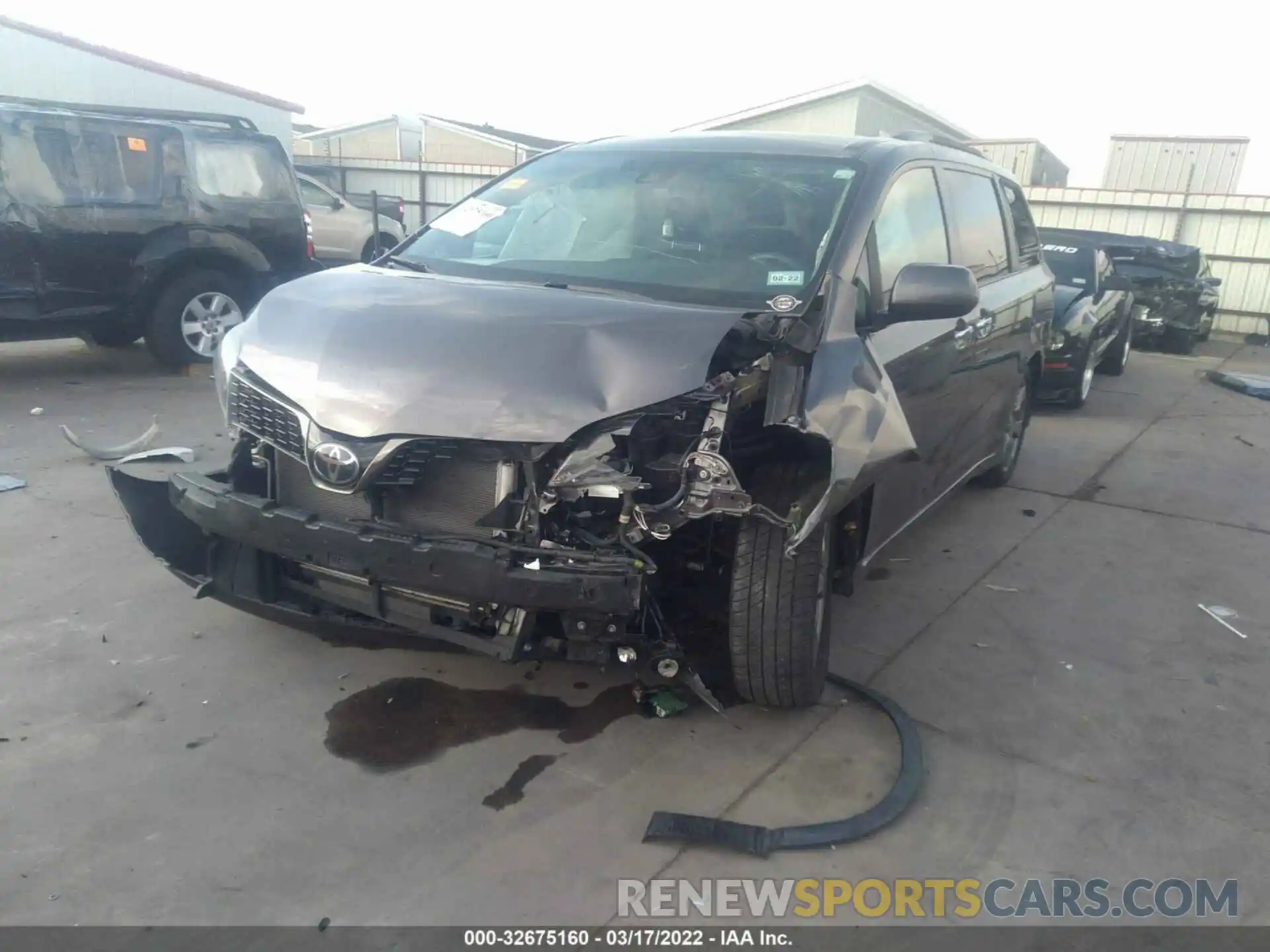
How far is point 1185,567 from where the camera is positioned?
16.1 feet

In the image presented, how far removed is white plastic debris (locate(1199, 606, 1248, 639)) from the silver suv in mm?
11976

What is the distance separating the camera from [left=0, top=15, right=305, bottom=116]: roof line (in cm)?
1585

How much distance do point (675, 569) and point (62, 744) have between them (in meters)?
1.95

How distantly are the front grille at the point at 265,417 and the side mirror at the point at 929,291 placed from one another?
6.37ft

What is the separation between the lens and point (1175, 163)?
2061cm

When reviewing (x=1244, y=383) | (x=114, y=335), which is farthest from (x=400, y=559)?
(x=1244, y=383)

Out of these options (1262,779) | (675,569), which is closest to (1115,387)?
(1262,779)

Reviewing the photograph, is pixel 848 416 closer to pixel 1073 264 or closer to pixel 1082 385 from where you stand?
pixel 1082 385

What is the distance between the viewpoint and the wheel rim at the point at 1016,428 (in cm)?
567

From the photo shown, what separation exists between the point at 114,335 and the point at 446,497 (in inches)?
257

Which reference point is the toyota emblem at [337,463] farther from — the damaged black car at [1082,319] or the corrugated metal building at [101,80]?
the corrugated metal building at [101,80]

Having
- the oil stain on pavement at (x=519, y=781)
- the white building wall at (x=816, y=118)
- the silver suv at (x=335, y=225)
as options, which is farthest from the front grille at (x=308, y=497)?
the white building wall at (x=816, y=118)

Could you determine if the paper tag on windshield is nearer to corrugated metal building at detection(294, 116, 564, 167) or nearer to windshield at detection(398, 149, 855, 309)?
windshield at detection(398, 149, 855, 309)

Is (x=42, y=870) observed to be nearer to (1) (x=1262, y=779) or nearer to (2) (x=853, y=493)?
(2) (x=853, y=493)
